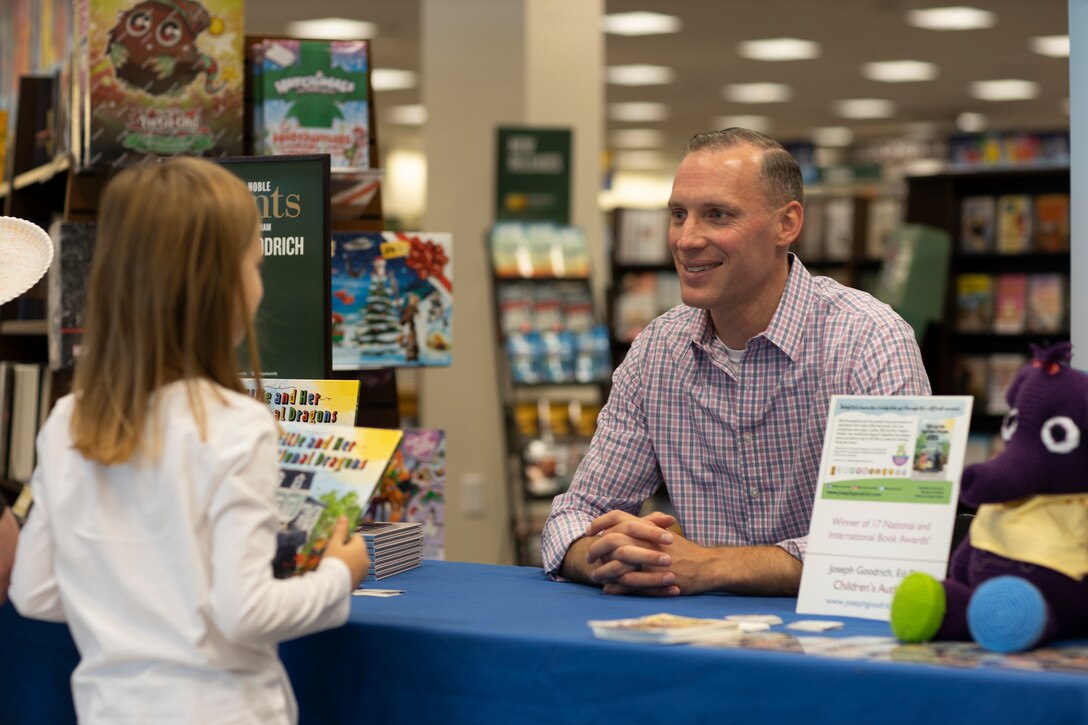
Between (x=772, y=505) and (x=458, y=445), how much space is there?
420 centimetres

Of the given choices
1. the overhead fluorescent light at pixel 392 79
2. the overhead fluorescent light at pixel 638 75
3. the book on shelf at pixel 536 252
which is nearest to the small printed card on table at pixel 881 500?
the book on shelf at pixel 536 252

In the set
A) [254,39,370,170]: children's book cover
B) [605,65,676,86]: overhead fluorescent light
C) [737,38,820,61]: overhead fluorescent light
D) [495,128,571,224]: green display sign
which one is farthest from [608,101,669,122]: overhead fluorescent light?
[254,39,370,170]: children's book cover

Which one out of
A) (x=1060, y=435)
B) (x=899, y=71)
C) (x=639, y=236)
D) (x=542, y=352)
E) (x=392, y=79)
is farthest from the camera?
(x=392, y=79)

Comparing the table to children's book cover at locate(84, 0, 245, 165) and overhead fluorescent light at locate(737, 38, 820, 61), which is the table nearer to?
children's book cover at locate(84, 0, 245, 165)

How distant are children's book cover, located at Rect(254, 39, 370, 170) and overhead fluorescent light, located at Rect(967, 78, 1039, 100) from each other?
38.5 ft

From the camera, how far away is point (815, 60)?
12.9m

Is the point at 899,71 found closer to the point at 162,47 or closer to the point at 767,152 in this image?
the point at 162,47

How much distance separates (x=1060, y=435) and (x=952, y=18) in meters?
9.92

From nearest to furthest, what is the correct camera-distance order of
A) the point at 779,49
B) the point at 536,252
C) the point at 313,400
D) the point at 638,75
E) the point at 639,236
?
the point at 313,400 < the point at 536,252 < the point at 639,236 < the point at 779,49 < the point at 638,75

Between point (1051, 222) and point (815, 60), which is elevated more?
point (815, 60)

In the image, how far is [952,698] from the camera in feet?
5.24

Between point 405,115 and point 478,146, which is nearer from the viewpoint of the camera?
point 478,146

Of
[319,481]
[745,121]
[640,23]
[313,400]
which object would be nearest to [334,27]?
[640,23]

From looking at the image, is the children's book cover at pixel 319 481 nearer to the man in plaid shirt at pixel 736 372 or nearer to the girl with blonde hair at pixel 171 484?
the girl with blonde hair at pixel 171 484
